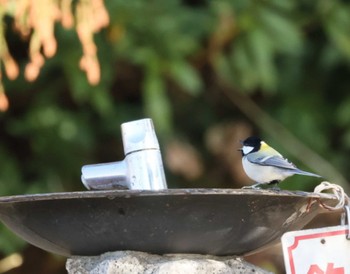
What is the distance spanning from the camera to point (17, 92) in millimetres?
4613

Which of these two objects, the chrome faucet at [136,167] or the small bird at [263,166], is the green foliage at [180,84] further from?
the chrome faucet at [136,167]

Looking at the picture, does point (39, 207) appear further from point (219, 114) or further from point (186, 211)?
point (219, 114)

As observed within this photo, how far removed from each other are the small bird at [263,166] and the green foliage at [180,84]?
1728 millimetres

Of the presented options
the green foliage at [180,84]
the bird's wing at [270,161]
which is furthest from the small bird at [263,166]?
the green foliage at [180,84]

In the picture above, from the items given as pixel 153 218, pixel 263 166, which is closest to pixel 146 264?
pixel 153 218

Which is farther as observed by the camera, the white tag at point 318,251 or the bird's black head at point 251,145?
the bird's black head at point 251,145

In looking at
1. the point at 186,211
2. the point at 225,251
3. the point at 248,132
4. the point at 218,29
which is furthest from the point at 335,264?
the point at 248,132

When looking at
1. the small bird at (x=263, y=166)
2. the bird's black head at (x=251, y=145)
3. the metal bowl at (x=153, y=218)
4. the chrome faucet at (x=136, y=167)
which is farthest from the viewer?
the bird's black head at (x=251, y=145)

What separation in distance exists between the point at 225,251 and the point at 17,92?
2.67 m

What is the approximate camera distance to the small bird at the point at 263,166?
2.48m

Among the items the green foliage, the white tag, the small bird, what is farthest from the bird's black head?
the green foliage

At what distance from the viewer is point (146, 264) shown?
2.02m

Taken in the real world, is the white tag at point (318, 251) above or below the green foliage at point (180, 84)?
below

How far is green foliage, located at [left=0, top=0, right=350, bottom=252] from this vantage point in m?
4.36
